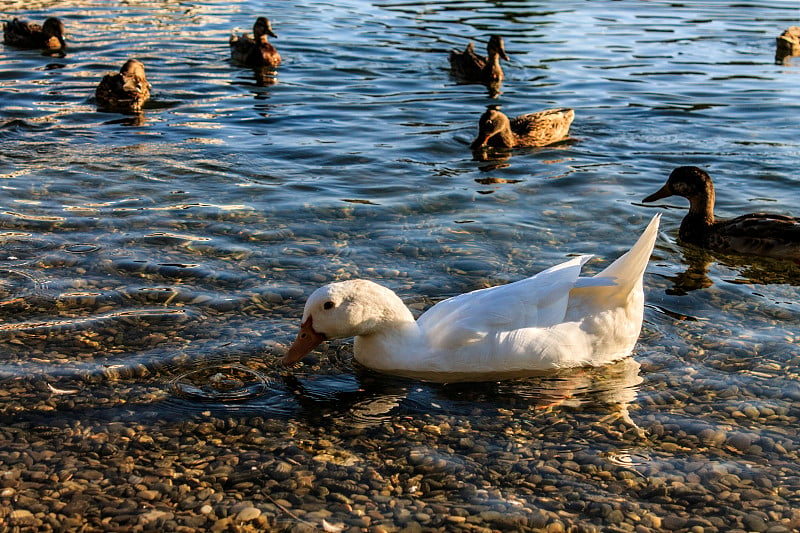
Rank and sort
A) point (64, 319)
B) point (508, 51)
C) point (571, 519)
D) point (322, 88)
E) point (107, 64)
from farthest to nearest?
point (508, 51)
point (107, 64)
point (322, 88)
point (64, 319)
point (571, 519)

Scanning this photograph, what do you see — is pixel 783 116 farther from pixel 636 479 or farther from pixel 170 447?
pixel 170 447

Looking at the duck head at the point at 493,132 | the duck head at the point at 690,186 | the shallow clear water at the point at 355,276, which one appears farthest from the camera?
the duck head at the point at 493,132

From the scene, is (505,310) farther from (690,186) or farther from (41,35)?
(41,35)

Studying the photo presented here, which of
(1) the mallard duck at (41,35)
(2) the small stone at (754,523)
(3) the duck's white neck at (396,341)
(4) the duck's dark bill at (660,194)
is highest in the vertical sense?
(1) the mallard duck at (41,35)

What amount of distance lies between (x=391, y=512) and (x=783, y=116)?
1299cm

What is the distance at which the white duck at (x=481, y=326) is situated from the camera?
645 cm

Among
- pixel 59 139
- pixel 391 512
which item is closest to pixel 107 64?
pixel 59 139

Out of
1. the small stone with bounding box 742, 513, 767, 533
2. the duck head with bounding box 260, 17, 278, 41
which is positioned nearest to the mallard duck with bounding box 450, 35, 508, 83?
the duck head with bounding box 260, 17, 278, 41

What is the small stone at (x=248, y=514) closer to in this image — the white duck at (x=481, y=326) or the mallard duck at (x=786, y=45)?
the white duck at (x=481, y=326)

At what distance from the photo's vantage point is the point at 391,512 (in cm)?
505

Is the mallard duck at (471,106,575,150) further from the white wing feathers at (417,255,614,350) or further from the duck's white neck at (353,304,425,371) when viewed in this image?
the duck's white neck at (353,304,425,371)

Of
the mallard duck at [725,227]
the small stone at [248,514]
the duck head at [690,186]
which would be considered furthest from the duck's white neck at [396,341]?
the duck head at [690,186]

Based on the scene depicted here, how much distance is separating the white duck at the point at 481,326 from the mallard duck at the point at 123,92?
386 inches

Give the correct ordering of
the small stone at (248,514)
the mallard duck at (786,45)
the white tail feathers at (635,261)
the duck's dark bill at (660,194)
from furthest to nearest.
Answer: the mallard duck at (786,45) < the duck's dark bill at (660,194) < the white tail feathers at (635,261) < the small stone at (248,514)
